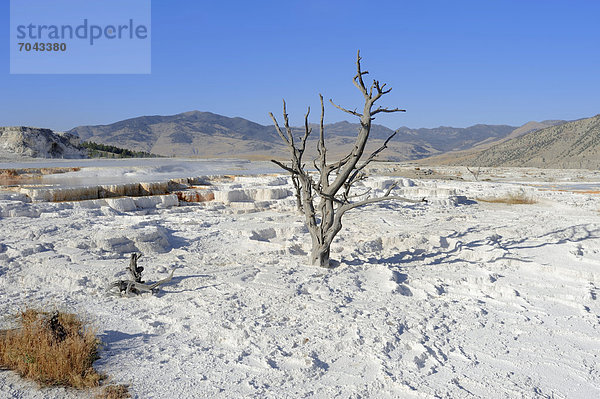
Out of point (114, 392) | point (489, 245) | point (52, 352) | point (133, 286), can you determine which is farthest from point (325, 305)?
point (489, 245)

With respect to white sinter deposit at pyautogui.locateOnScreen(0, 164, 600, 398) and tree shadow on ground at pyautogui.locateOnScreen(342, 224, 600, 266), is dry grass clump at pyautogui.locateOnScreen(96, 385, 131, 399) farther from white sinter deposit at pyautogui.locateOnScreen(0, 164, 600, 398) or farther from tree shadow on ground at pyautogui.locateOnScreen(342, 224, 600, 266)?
tree shadow on ground at pyautogui.locateOnScreen(342, 224, 600, 266)

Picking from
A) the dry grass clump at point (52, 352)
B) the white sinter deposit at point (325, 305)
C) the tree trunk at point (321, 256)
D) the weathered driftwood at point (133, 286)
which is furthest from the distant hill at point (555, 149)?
the dry grass clump at point (52, 352)

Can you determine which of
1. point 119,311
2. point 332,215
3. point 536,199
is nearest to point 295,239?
point 332,215

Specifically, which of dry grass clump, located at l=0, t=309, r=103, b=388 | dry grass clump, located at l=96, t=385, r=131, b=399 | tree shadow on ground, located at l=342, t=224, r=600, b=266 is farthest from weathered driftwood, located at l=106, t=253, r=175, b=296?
tree shadow on ground, located at l=342, t=224, r=600, b=266

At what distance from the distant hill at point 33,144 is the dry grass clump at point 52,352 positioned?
3461cm

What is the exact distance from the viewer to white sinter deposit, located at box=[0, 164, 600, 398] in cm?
356

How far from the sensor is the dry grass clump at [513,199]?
14367 millimetres

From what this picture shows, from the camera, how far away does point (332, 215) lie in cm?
650

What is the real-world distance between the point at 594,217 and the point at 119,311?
10.4m

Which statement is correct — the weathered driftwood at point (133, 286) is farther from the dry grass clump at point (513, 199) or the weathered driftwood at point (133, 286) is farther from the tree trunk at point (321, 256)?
the dry grass clump at point (513, 199)

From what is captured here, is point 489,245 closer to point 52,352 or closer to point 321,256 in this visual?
point 321,256

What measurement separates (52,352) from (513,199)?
14.6 metres

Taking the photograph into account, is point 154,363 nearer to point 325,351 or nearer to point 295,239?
point 325,351

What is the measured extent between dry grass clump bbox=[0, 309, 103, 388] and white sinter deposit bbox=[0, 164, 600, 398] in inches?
4.5
